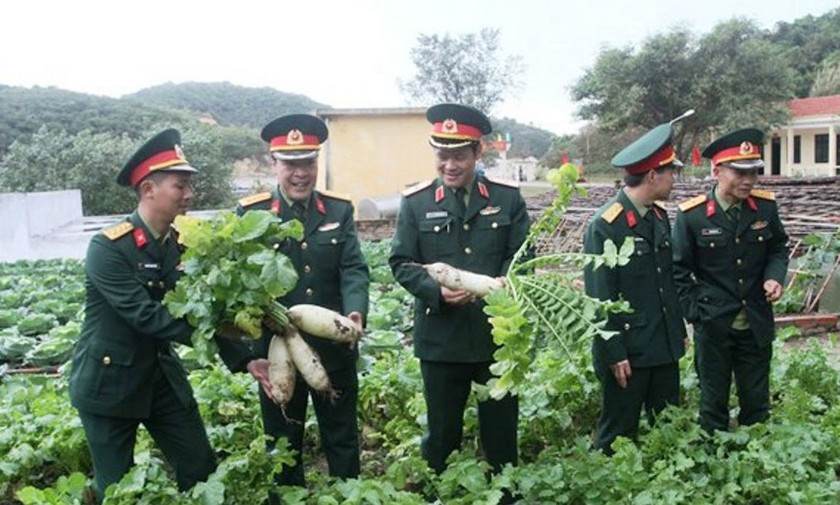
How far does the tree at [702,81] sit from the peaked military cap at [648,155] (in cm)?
2795

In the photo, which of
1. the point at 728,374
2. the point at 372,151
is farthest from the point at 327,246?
the point at 372,151

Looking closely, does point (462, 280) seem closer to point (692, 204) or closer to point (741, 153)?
point (692, 204)

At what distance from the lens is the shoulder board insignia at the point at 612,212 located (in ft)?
13.0

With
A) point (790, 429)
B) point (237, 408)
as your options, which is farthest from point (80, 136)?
point (790, 429)

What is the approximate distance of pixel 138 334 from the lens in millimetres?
3414

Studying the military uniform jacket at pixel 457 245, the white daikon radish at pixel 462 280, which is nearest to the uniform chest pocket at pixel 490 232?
the military uniform jacket at pixel 457 245

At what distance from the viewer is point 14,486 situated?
14.6ft

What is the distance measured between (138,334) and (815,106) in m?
36.6

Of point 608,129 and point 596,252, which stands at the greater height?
point 608,129

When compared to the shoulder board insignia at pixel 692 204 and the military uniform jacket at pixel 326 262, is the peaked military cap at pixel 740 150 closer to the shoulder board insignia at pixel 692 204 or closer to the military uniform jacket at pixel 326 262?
the shoulder board insignia at pixel 692 204

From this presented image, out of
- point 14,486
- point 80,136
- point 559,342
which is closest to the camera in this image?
point 559,342


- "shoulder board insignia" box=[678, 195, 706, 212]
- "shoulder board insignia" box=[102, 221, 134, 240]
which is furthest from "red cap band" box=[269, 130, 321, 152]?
"shoulder board insignia" box=[678, 195, 706, 212]

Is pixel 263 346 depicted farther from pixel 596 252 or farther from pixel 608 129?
pixel 608 129

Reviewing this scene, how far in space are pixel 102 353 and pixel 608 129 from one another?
32.3m
